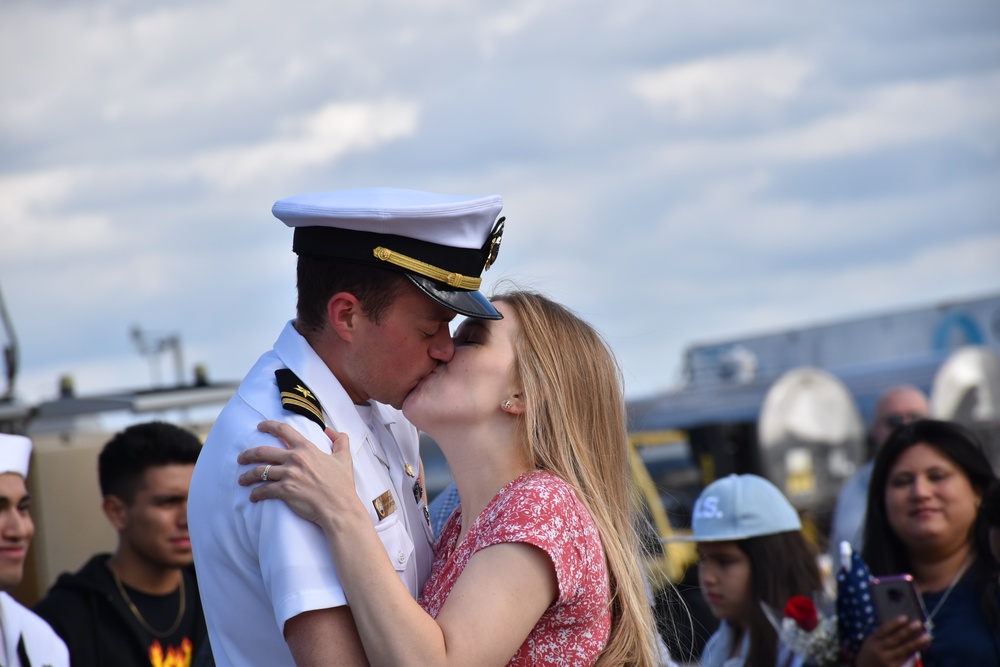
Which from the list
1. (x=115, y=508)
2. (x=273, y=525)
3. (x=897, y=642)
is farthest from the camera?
(x=115, y=508)

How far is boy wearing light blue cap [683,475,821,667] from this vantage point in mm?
4211

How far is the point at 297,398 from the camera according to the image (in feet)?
7.49

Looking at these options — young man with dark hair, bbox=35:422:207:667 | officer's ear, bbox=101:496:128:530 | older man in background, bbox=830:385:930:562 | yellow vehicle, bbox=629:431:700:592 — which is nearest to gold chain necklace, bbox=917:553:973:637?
older man in background, bbox=830:385:930:562

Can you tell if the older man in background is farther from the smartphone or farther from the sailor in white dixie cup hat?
the sailor in white dixie cup hat

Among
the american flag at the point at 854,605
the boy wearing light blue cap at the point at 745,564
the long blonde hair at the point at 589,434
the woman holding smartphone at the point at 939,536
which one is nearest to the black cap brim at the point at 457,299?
the long blonde hair at the point at 589,434

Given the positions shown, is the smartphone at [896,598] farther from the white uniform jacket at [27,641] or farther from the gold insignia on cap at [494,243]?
the white uniform jacket at [27,641]

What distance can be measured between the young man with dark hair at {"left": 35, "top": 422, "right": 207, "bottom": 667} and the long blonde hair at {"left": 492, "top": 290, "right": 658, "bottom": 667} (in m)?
2.52

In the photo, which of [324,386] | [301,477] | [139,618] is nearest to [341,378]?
[324,386]

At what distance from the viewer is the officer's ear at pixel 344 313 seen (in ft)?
7.72

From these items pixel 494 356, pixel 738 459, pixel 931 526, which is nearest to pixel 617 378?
pixel 494 356

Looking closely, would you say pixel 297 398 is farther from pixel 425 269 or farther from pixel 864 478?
pixel 864 478

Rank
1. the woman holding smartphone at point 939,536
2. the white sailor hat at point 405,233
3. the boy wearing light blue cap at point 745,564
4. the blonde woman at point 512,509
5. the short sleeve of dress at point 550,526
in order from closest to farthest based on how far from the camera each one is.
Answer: the blonde woman at point 512,509 < the short sleeve of dress at point 550,526 < the white sailor hat at point 405,233 < the woman holding smartphone at point 939,536 < the boy wearing light blue cap at point 745,564

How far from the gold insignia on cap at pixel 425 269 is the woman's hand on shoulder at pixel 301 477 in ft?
1.31

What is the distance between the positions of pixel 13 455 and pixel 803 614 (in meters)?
2.78
